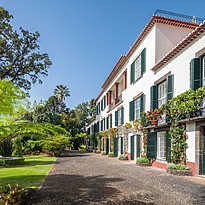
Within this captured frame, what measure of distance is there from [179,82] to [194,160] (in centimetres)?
413

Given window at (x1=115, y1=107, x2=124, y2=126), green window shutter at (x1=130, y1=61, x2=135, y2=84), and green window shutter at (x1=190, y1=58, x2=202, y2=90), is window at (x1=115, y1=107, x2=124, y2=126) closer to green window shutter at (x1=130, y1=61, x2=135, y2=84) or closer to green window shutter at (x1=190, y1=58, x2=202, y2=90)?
green window shutter at (x1=130, y1=61, x2=135, y2=84)

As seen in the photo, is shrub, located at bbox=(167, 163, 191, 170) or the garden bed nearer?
the garden bed

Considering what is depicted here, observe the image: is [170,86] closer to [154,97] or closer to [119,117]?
[154,97]

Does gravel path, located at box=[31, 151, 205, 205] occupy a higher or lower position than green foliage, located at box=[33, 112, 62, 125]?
lower

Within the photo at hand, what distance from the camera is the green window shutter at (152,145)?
1295cm

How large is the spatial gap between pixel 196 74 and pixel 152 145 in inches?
225

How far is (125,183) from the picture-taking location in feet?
24.8

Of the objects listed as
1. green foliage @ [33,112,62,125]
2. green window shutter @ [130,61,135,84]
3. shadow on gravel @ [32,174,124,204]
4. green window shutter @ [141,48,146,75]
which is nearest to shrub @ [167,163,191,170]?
shadow on gravel @ [32,174,124,204]

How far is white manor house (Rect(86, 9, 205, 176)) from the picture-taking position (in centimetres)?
930

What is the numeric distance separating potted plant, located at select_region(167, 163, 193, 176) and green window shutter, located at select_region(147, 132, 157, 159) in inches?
122

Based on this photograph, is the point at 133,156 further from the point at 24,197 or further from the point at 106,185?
the point at 24,197

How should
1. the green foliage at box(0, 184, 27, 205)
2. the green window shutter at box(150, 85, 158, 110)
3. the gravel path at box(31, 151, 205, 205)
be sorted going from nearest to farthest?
1. the green foliage at box(0, 184, 27, 205)
2. the gravel path at box(31, 151, 205, 205)
3. the green window shutter at box(150, 85, 158, 110)

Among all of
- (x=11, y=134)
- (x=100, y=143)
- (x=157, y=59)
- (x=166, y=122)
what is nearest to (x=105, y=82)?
(x=100, y=143)

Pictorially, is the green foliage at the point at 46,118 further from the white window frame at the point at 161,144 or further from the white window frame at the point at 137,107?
the white window frame at the point at 161,144
